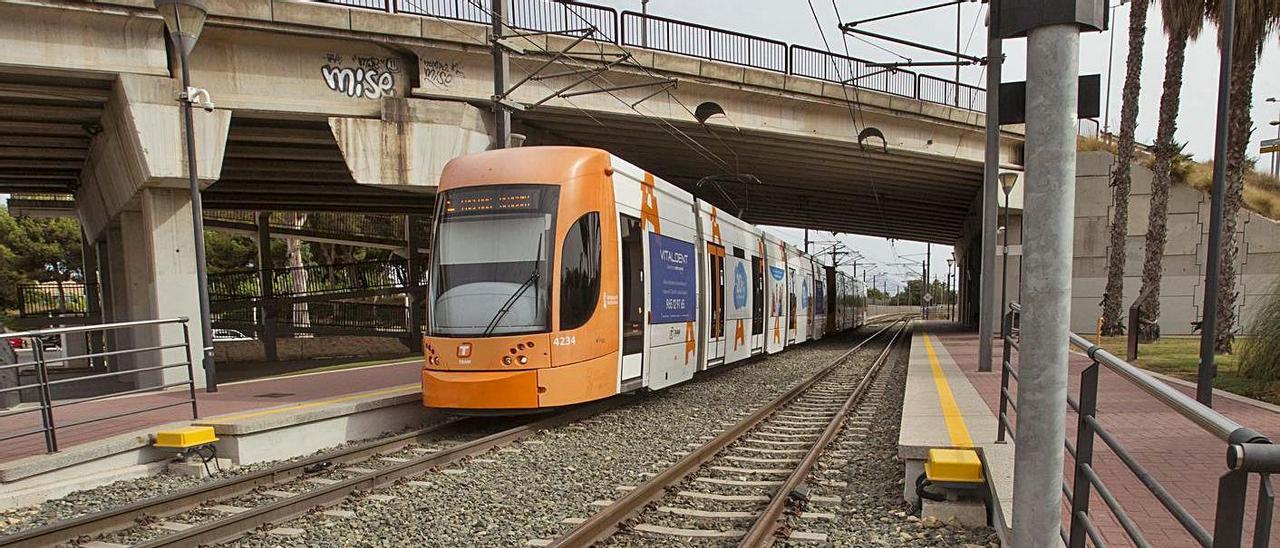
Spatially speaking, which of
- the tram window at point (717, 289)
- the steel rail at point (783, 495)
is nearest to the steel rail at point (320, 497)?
the steel rail at point (783, 495)

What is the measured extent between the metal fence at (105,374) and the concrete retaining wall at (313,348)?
11.0 ft

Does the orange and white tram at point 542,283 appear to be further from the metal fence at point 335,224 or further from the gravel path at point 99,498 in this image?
the metal fence at point 335,224

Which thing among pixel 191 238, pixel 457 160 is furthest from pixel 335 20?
pixel 457 160

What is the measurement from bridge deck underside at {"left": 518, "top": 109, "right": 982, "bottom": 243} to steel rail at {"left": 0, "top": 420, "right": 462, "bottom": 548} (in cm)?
1157

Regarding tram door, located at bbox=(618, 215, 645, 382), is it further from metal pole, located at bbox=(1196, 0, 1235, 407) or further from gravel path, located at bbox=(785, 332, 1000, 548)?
metal pole, located at bbox=(1196, 0, 1235, 407)

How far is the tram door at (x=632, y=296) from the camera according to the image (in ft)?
29.1

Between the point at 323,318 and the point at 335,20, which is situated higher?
the point at 335,20

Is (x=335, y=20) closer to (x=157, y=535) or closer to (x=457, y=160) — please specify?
(x=457, y=160)

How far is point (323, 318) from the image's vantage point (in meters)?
25.1

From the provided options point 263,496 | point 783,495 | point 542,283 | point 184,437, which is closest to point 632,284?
point 542,283

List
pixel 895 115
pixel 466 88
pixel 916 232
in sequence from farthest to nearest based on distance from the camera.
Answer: pixel 916 232, pixel 895 115, pixel 466 88

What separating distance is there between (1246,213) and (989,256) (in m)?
15.9

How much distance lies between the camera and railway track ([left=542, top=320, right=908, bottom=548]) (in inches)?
189

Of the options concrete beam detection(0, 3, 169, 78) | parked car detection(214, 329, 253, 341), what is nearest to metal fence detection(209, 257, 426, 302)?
parked car detection(214, 329, 253, 341)
